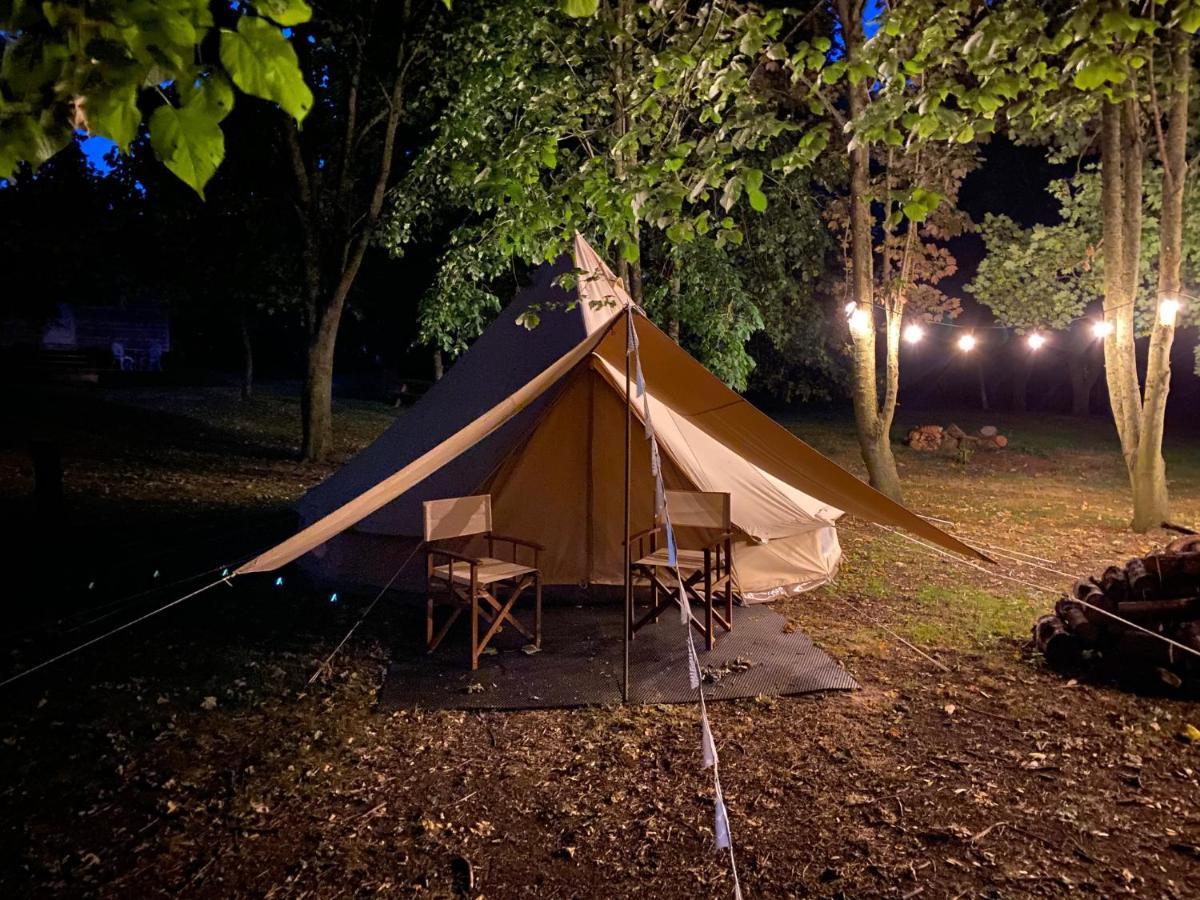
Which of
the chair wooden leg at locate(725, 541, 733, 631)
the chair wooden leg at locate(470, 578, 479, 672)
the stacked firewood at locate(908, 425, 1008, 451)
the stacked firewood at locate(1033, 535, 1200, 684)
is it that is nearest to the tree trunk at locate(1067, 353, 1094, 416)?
the stacked firewood at locate(908, 425, 1008, 451)

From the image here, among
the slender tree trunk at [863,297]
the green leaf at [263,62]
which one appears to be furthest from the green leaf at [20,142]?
the slender tree trunk at [863,297]

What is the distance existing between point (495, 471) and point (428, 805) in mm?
3150

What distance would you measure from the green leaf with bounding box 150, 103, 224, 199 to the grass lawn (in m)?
2.30

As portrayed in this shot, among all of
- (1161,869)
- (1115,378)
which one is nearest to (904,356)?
(1115,378)

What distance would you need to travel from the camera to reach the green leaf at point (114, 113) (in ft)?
5.46

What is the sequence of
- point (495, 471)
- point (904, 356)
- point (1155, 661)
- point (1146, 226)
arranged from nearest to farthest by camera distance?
1. point (1155, 661)
2. point (495, 471)
3. point (1146, 226)
4. point (904, 356)

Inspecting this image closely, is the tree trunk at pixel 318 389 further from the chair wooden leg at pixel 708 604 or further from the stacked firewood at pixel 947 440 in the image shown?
the stacked firewood at pixel 947 440

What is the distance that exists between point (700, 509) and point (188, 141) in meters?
4.32

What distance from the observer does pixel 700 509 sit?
18.2 ft

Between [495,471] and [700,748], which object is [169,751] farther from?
[495,471]

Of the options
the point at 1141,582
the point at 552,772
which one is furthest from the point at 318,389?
the point at 1141,582

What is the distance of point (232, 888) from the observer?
2.65 m

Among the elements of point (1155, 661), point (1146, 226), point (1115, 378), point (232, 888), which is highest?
point (1146, 226)

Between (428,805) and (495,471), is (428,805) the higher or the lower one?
the lower one
